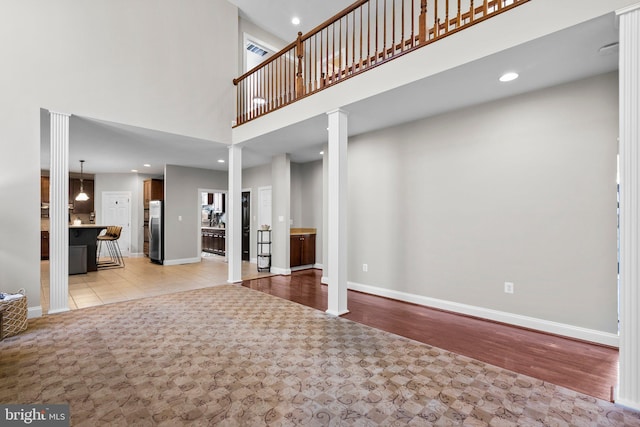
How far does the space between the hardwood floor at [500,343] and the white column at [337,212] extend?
0.33 m

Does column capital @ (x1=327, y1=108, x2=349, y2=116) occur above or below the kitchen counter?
above

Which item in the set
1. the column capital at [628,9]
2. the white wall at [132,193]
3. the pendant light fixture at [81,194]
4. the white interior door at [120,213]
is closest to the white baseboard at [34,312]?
the pendant light fixture at [81,194]

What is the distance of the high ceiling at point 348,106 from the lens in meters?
2.46

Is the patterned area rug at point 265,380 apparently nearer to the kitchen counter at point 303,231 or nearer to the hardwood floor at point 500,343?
the hardwood floor at point 500,343

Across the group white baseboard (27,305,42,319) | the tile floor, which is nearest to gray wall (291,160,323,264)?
the tile floor

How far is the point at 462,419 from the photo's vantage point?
183 cm

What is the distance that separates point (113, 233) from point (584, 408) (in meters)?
8.61

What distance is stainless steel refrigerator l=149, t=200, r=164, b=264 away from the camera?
754 cm

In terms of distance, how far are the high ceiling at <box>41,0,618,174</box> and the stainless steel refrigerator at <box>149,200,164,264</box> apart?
1.14 meters

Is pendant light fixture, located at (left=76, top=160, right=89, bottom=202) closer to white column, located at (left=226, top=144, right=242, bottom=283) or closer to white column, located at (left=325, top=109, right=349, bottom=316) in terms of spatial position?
white column, located at (left=226, top=144, right=242, bottom=283)

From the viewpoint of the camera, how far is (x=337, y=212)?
3758 millimetres

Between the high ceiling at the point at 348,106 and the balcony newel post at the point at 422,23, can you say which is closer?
the high ceiling at the point at 348,106

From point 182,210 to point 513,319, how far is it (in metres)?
7.49

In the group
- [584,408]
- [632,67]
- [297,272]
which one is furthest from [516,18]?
[297,272]
